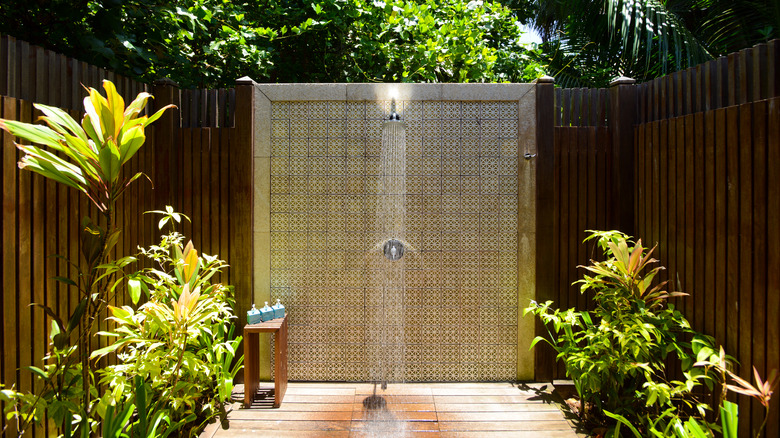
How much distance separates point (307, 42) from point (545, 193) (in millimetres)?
3514

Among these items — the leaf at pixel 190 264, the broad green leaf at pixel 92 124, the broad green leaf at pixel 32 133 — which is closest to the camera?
the broad green leaf at pixel 32 133

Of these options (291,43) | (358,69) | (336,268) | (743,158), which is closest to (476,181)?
(336,268)

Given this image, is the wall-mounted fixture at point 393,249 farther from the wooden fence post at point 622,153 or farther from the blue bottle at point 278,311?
the wooden fence post at point 622,153

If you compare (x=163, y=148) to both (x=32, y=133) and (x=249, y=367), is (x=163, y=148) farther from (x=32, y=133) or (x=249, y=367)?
(x=249, y=367)

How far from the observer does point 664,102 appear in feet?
10.3

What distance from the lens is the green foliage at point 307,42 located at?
390cm

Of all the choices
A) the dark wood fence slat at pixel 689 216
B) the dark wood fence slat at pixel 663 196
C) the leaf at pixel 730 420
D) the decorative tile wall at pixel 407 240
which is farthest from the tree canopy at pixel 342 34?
the leaf at pixel 730 420

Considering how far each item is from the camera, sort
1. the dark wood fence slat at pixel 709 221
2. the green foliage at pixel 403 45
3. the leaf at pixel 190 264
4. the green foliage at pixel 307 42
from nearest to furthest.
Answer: the dark wood fence slat at pixel 709 221 → the leaf at pixel 190 264 → the green foliage at pixel 307 42 → the green foliage at pixel 403 45

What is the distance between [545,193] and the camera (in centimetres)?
360

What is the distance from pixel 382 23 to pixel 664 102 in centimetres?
311

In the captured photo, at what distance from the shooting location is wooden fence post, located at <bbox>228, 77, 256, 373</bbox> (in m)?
3.57

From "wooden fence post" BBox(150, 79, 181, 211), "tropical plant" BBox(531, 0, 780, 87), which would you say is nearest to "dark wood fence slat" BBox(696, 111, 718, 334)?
"tropical plant" BBox(531, 0, 780, 87)

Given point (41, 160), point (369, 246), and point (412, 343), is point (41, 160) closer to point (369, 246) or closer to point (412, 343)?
point (369, 246)

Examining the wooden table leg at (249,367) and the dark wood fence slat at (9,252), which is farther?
the wooden table leg at (249,367)
